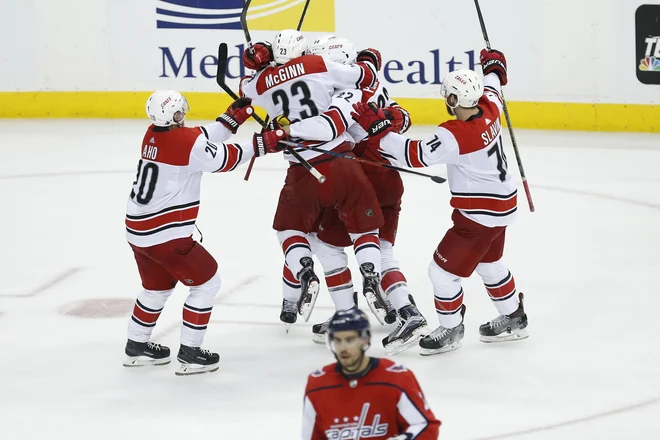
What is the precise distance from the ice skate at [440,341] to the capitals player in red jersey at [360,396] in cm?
207

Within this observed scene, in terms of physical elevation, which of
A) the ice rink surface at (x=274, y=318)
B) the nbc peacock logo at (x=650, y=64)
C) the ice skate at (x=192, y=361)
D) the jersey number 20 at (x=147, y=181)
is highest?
the jersey number 20 at (x=147, y=181)

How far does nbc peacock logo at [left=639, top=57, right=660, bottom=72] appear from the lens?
9.58 m

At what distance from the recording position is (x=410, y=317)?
5.04m

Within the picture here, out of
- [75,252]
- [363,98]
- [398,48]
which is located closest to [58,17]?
[398,48]

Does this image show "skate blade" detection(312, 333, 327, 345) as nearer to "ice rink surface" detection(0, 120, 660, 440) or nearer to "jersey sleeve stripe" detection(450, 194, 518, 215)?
"ice rink surface" detection(0, 120, 660, 440)

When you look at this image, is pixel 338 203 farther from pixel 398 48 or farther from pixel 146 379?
pixel 398 48

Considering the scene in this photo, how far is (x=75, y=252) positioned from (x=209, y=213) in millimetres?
1169

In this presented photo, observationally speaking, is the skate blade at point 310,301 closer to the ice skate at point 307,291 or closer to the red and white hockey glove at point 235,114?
the ice skate at point 307,291

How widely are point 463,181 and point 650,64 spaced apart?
17.3ft

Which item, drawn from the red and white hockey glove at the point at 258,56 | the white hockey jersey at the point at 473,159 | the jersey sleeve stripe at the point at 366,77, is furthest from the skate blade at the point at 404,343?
the red and white hockey glove at the point at 258,56

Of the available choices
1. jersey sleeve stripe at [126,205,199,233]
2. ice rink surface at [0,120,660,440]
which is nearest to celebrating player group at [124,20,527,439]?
jersey sleeve stripe at [126,205,199,233]

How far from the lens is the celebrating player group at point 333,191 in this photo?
468cm

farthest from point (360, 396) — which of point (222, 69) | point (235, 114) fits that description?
point (222, 69)

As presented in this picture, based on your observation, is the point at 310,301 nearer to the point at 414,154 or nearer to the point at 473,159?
the point at 414,154
